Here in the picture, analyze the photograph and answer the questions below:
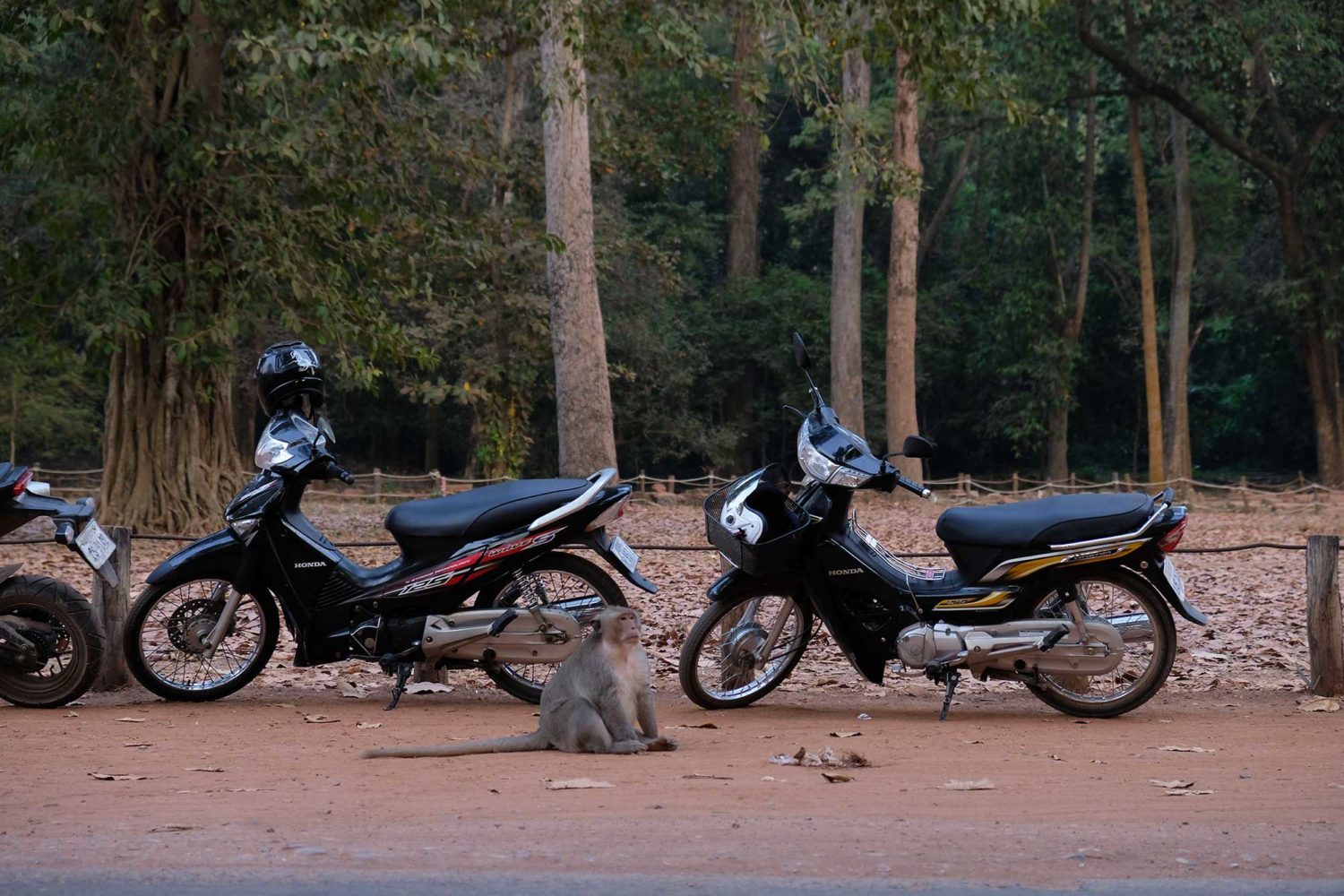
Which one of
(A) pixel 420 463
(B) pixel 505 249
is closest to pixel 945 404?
(A) pixel 420 463

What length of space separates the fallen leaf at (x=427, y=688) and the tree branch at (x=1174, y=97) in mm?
25487

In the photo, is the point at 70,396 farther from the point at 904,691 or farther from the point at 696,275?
the point at 904,691

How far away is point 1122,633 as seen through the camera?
24.6 feet

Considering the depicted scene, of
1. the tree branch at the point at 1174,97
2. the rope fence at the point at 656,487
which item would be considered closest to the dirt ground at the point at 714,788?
the rope fence at the point at 656,487

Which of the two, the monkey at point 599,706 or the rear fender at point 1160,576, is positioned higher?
the rear fender at point 1160,576

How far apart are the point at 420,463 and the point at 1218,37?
2395 cm

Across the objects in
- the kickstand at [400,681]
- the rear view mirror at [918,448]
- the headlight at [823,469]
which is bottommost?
the kickstand at [400,681]

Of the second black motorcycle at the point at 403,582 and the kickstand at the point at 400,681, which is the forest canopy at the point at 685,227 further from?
the kickstand at the point at 400,681

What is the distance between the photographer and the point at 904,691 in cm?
862

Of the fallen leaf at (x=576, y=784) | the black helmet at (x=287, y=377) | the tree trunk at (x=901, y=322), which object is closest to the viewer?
the fallen leaf at (x=576, y=784)

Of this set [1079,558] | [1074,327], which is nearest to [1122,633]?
[1079,558]

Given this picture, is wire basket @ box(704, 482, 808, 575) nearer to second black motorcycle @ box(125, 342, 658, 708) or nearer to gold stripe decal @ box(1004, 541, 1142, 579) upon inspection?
second black motorcycle @ box(125, 342, 658, 708)

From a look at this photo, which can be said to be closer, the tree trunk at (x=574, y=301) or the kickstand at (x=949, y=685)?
the kickstand at (x=949, y=685)

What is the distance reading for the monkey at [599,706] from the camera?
254 inches
